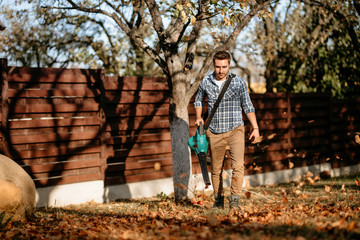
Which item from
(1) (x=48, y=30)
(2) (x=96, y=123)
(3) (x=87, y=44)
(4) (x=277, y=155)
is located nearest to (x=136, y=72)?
(3) (x=87, y=44)

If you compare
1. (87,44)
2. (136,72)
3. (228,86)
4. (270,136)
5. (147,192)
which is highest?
(87,44)

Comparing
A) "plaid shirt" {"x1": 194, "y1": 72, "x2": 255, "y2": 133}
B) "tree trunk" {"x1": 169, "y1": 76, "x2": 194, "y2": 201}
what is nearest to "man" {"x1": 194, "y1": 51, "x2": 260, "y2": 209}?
"plaid shirt" {"x1": 194, "y1": 72, "x2": 255, "y2": 133}

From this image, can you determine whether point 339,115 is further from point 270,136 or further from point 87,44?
point 87,44

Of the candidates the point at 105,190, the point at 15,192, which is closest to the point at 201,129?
the point at 15,192

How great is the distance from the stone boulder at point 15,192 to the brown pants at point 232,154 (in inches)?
104

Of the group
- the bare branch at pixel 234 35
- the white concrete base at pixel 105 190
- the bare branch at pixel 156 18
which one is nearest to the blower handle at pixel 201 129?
the bare branch at pixel 234 35

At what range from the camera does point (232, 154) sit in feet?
18.9

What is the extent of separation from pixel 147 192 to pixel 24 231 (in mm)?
3707

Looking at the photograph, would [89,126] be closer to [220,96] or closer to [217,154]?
[217,154]

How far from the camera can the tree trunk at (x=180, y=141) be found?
691 cm

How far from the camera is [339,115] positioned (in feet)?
36.5

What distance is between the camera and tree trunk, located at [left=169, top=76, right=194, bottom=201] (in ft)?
22.7

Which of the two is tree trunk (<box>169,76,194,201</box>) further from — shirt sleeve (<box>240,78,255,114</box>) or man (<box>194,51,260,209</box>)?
shirt sleeve (<box>240,78,255,114</box>)

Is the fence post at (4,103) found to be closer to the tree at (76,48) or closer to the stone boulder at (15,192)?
the stone boulder at (15,192)
